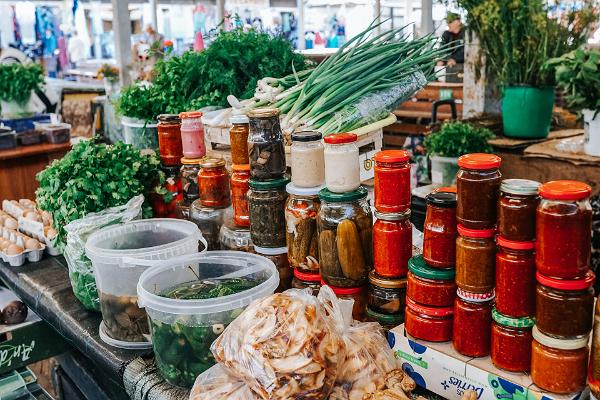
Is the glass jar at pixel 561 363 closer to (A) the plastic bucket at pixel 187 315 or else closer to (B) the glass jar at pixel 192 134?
(A) the plastic bucket at pixel 187 315

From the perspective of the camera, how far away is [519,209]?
1.07 meters

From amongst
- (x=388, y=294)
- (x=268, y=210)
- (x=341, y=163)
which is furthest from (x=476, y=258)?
(x=268, y=210)

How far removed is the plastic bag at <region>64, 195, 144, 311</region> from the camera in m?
1.86

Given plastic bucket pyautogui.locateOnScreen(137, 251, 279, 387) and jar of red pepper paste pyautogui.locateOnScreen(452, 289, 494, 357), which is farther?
plastic bucket pyautogui.locateOnScreen(137, 251, 279, 387)

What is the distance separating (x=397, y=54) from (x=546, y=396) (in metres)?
1.30

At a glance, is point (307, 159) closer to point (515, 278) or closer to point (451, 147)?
point (515, 278)

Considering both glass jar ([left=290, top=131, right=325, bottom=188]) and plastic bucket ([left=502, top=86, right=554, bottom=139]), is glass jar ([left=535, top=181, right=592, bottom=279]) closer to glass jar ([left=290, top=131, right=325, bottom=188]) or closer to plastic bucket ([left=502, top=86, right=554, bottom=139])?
glass jar ([left=290, top=131, right=325, bottom=188])

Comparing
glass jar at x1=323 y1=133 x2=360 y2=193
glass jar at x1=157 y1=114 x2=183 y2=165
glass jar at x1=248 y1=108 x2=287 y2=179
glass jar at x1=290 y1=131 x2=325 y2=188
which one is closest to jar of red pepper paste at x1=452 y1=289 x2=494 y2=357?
glass jar at x1=323 y1=133 x2=360 y2=193

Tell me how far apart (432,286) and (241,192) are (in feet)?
2.37

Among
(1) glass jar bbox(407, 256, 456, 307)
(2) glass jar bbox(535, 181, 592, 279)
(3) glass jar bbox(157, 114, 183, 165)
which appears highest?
(3) glass jar bbox(157, 114, 183, 165)

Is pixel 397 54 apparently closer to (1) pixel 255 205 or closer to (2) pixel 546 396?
(1) pixel 255 205

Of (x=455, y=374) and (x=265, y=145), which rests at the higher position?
(x=265, y=145)

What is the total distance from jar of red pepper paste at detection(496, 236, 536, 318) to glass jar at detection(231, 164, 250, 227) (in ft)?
2.77

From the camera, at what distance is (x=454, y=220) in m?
1.24
